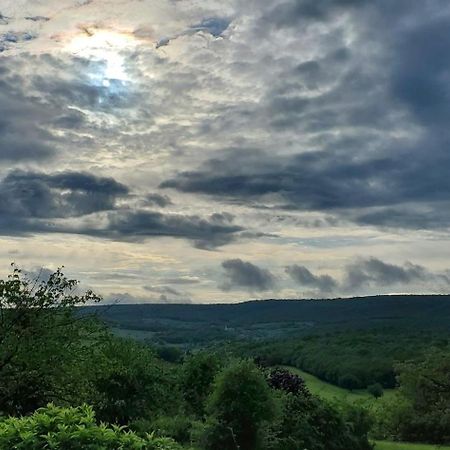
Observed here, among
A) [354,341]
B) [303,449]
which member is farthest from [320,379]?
[303,449]

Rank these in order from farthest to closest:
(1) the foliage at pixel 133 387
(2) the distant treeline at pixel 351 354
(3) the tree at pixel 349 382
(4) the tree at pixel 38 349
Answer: (2) the distant treeline at pixel 351 354 < (3) the tree at pixel 349 382 < (1) the foliage at pixel 133 387 < (4) the tree at pixel 38 349

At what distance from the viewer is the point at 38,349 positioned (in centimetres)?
2441

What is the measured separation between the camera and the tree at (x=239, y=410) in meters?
27.3

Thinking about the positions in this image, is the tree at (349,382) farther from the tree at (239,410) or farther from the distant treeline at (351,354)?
the tree at (239,410)

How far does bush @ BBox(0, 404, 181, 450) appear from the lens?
869 cm

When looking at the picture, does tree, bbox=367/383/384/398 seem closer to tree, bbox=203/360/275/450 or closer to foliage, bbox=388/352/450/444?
foliage, bbox=388/352/450/444

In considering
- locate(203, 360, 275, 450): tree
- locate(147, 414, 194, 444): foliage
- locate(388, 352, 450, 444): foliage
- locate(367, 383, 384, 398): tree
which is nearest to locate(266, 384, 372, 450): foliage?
locate(203, 360, 275, 450): tree

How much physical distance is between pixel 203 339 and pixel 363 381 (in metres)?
65.7

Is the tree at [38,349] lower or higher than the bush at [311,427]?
higher

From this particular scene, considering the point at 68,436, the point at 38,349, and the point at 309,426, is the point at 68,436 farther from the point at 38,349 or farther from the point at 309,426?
the point at 309,426

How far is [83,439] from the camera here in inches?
345

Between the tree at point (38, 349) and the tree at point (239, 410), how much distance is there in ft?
19.0

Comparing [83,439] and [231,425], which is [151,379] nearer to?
[231,425]

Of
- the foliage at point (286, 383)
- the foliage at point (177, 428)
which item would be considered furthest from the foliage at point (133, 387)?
the foliage at point (286, 383)
